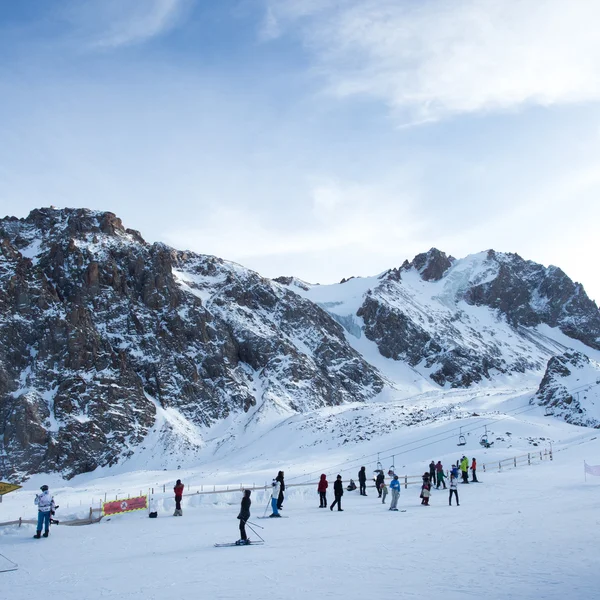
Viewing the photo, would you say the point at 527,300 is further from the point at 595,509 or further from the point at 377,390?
the point at 595,509

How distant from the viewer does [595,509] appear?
19547 millimetres

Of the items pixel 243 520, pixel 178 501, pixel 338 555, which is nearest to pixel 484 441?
pixel 178 501

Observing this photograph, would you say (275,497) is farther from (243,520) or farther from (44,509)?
(44,509)

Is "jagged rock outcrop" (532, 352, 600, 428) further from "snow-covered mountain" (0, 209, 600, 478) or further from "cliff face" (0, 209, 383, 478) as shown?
"cliff face" (0, 209, 383, 478)

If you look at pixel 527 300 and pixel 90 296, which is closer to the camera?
pixel 90 296

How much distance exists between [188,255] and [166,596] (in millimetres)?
124670

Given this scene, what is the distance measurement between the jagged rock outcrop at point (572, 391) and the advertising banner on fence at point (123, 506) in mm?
53879

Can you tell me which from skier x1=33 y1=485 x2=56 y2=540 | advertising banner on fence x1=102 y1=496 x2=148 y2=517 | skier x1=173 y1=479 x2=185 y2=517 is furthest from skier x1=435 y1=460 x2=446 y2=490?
skier x1=33 y1=485 x2=56 y2=540

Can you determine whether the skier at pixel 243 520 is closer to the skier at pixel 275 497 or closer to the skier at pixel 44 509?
the skier at pixel 275 497

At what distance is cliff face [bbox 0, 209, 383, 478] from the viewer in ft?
268

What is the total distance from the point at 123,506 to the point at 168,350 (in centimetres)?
7577

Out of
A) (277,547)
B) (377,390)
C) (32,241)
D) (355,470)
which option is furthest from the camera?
(377,390)

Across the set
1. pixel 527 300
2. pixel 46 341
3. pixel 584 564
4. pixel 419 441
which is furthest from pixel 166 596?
pixel 527 300

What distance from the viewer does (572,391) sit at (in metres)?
71.4
